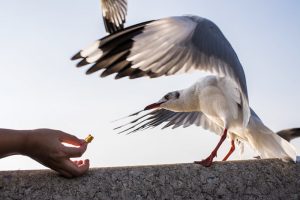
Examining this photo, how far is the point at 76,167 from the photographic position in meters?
1.17

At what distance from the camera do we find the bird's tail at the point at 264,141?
175cm

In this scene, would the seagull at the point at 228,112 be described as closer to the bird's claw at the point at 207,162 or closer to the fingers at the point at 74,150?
the bird's claw at the point at 207,162

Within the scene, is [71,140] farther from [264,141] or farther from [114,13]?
[114,13]

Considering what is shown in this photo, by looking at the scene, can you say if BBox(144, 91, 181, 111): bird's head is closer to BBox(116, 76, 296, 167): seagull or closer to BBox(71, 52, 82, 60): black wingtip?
BBox(116, 76, 296, 167): seagull

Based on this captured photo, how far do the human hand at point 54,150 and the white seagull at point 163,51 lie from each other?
0.28 meters

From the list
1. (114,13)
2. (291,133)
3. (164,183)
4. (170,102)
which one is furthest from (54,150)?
(114,13)

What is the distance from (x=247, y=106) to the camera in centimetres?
176

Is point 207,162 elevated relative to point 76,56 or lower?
lower

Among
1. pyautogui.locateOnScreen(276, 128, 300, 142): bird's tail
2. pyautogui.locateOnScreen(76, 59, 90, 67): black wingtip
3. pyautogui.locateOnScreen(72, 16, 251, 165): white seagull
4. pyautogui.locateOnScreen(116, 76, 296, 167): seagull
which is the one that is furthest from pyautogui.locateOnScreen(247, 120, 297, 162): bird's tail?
pyautogui.locateOnScreen(76, 59, 90, 67): black wingtip

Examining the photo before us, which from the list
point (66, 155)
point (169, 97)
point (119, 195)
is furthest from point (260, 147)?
point (66, 155)

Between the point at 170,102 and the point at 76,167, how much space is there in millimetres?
1062

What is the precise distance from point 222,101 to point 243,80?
0.47ft

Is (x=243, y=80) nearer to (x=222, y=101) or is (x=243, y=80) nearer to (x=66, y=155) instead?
(x=222, y=101)

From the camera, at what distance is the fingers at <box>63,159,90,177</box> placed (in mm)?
1146
